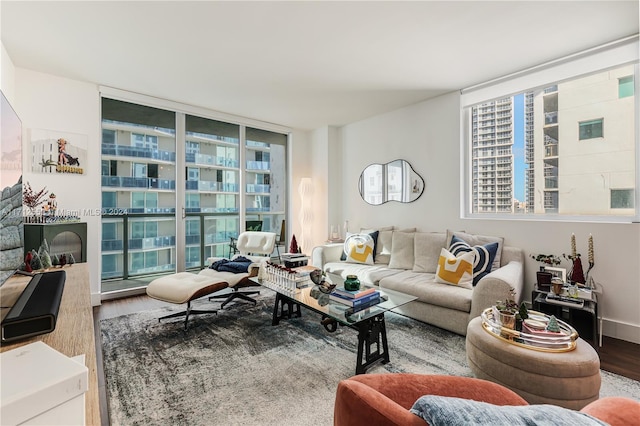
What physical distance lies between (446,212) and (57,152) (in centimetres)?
461

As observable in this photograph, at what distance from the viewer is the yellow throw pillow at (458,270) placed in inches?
109

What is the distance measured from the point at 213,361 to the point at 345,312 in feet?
3.46

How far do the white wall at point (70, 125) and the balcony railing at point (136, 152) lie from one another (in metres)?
0.21

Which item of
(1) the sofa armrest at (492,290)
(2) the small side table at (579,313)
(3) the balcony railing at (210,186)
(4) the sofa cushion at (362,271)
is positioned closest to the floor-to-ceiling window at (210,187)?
(3) the balcony railing at (210,186)

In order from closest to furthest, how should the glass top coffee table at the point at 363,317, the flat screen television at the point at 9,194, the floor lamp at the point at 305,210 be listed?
the flat screen television at the point at 9,194, the glass top coffee table at the point at 363,317, the floor lamp at the point at 305,210

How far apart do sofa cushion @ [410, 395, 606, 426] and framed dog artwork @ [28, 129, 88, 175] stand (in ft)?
13.7

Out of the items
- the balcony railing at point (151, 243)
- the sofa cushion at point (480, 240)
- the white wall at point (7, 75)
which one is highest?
the white wall at point (7, 75)

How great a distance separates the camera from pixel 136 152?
155 inches

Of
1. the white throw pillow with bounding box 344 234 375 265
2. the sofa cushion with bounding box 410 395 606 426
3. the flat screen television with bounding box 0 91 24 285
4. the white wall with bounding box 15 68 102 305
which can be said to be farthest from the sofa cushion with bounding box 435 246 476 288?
the white wall with bounding box 15 68 102 305

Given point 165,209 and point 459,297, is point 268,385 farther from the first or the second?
point 165,209

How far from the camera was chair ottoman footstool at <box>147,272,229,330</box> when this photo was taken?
260 cm

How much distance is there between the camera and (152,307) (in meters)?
3.36

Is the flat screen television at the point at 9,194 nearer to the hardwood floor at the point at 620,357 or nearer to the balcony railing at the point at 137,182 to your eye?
the balcony railing at the point at 137,182

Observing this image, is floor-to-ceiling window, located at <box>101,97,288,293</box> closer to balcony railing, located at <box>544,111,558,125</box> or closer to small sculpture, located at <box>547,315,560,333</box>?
balcony railing, located at <box>544,111,558,125</box>
